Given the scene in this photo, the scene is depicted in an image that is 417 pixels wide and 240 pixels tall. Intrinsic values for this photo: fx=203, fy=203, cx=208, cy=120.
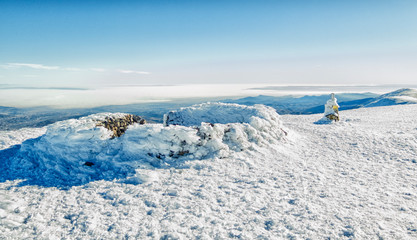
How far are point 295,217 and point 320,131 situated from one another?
595 inches

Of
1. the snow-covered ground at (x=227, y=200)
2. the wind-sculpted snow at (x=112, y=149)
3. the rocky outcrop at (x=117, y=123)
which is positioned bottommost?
the snow-covered ground at (x=227, y=200)

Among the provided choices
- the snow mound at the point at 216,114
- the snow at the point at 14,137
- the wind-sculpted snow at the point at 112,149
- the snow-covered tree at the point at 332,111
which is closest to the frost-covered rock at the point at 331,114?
the snow-covered tree at the point at 332,111

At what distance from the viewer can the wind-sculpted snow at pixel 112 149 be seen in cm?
948

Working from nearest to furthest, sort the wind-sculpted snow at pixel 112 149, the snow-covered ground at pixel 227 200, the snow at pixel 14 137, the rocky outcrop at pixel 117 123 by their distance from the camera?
the snow-covered ground at pixel 227 200, the wind-sculpted snow at pixel 112 149, the rocky outcrop at pixel 117 123, the snow at pixel 14 137

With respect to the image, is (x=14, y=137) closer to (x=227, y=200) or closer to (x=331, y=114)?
(x=227, y=200)

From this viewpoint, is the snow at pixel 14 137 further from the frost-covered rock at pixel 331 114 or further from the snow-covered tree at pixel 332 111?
the snow-covered tree at pixel 332 111

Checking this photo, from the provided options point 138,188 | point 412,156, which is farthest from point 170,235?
point 412,156

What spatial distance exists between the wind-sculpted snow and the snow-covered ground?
0.54 ft

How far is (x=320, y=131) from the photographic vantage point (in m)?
19.2

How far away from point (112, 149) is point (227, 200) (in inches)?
268

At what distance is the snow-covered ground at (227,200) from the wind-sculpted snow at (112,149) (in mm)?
164

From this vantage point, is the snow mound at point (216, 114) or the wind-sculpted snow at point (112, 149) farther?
the snow mound at point (216, 114)

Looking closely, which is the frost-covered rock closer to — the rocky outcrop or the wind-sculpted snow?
the wind-sculpted snow

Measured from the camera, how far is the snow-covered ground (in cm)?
575
